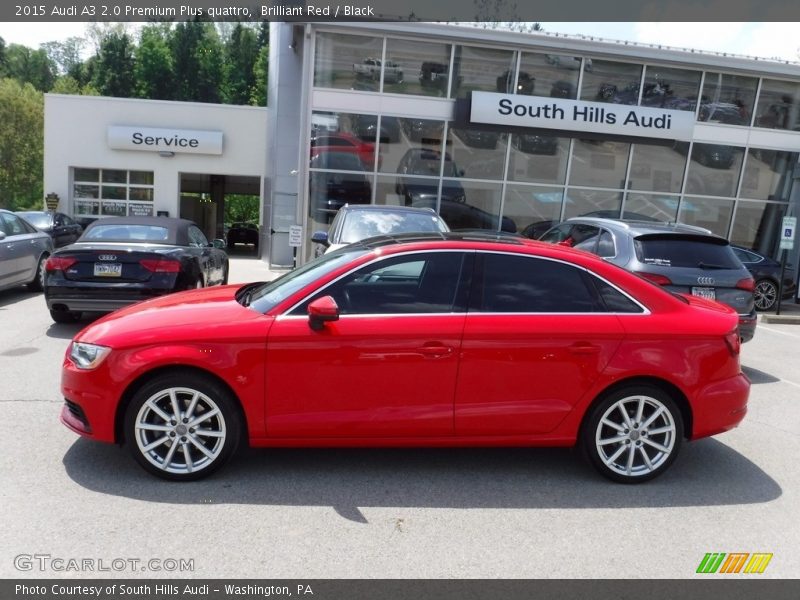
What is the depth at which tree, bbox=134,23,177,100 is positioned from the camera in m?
55.0

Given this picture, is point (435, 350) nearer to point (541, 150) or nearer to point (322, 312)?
point (322, 312)

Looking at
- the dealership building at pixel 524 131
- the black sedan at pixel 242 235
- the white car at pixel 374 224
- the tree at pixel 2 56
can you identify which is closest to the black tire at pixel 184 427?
the white car at pixel 374 224

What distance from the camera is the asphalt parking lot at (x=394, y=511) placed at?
133 inches

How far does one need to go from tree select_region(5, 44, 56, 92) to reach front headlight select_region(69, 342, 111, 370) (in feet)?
265

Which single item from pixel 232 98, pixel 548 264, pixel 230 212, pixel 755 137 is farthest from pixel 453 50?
pixel 230 212

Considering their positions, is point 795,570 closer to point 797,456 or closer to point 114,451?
point 797,456

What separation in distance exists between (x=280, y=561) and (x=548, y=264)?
99.6 inches

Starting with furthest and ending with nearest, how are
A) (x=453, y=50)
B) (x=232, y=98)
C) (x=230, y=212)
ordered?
(x=230, y=212)
(x=232, y=98)
(x=453, y=50)

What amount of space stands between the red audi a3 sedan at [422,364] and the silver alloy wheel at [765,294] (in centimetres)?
1183

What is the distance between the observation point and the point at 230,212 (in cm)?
6638

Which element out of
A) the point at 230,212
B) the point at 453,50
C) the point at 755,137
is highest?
the point at 453,50

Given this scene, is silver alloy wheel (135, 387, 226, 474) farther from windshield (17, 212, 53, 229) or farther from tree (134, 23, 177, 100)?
tree (134, 23, 177, 100)

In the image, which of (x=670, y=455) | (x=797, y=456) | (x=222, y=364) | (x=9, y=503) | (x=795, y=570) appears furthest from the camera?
(x=797, y=456)

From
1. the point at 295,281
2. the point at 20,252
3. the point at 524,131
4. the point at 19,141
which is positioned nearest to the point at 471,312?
the point at 295,281
